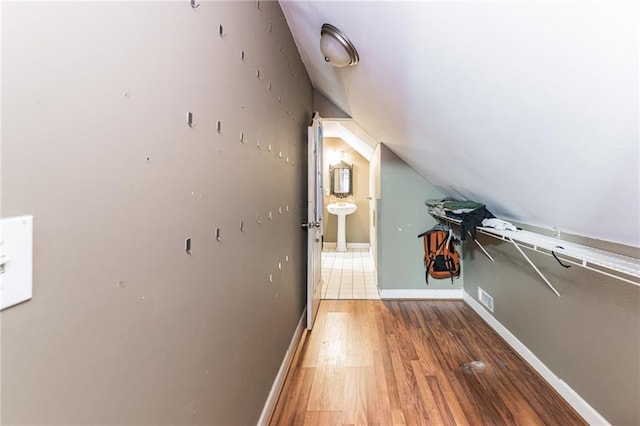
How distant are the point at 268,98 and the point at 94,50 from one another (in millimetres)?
1077

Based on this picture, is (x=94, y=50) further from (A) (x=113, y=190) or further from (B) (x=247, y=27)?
(B) (x=247, y=27)

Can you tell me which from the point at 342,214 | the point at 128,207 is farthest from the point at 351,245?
the point at 128,207

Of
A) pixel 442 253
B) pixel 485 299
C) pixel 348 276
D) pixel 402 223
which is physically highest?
pixel 402 223

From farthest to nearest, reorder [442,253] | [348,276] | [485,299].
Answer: [348,276] → [442,253] → [485,299]

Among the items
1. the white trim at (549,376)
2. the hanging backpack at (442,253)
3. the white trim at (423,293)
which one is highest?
the hanging backpack at (442,253)

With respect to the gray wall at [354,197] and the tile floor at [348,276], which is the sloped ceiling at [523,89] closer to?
the tile floor at [348,276]

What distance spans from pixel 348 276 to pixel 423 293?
3.79 ft

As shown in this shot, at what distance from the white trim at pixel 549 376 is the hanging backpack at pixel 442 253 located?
0.51m

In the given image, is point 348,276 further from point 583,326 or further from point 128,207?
point 128,207

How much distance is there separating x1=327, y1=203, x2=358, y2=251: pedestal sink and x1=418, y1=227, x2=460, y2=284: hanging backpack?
239 cm

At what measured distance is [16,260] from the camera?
386 mm

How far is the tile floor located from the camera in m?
3.41

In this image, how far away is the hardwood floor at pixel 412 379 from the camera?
1.53 metres

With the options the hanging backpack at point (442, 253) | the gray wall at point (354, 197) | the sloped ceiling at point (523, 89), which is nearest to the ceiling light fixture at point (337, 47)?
the sloped ceiling at point (523, 89)
